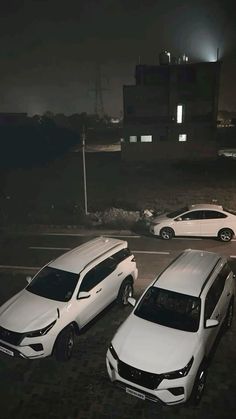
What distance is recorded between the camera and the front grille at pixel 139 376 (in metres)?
6.57

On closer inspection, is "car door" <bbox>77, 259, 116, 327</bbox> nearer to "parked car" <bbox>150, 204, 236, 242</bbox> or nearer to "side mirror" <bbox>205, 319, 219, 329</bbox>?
"side mirror" <bbox>205, 319, 219, 329</bbox>

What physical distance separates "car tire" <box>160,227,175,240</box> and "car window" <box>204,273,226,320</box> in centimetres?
707

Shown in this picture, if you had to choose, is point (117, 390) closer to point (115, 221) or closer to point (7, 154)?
point (115, 221)

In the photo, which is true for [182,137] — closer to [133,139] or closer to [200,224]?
[133,139]

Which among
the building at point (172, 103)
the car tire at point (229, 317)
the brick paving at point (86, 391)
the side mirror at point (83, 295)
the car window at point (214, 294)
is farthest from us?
the building at point (172, 103)

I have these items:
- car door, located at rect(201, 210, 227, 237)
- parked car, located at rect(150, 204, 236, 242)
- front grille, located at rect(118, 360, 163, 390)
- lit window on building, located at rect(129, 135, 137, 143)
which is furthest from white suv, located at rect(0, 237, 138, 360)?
lit window on building, located at rect(129, 135, 137, 143)

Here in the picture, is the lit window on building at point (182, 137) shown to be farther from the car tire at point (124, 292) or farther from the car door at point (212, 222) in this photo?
the car tire at point (124, 292)

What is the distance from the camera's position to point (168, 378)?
257 inches

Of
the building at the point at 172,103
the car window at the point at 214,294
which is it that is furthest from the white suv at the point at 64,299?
the building at the point at 172,103

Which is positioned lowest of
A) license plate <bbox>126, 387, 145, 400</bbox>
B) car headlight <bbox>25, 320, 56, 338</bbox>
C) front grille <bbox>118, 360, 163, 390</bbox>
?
license plate <bbox>126, 387, 145, 400</bbox>

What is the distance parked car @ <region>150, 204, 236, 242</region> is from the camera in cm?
1534

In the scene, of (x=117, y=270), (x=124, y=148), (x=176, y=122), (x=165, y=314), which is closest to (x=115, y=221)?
(x=117, y=270)

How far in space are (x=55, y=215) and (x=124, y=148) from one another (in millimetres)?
19225

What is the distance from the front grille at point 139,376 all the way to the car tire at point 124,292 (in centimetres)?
344
